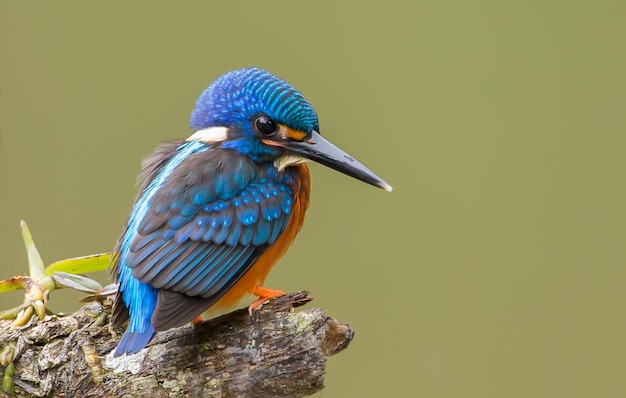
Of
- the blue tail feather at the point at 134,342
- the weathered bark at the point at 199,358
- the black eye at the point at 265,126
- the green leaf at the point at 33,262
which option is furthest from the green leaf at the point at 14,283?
the black eye at the point at 265,126

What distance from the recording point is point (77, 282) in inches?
81.7

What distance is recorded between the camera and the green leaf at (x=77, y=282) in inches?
80.9

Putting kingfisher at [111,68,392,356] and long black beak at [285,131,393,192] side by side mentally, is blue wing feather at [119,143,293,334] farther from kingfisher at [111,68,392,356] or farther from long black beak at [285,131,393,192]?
long black beak at [285,131,393,192]

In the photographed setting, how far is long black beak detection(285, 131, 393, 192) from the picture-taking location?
220cm

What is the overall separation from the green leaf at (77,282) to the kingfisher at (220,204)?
7cm

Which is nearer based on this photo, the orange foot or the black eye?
the orange foot

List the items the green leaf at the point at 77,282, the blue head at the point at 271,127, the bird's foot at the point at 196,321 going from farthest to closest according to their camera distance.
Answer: the blue head at the point at 271,127 < the green leaf at the point at 77,282 < the bird's foot at the point at 196,321

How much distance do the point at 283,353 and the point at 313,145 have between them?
65 centimetres

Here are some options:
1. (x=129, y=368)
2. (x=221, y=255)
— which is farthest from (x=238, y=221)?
(x=129, y=368)

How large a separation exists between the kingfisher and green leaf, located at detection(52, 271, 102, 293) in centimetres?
7

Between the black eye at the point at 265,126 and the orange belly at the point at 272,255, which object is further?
the black eye at the point at 265,126

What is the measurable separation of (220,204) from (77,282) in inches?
16.5

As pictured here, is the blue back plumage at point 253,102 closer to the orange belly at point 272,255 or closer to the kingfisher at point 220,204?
the kingfisher at point 220,204

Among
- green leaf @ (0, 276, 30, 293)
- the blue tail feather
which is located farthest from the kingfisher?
green leaf @ (0, 276, 30, 293)
